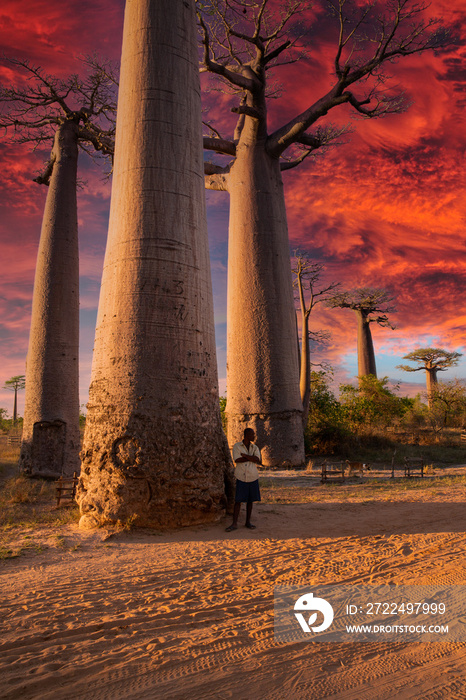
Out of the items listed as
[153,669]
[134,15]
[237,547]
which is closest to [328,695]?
[153,669]

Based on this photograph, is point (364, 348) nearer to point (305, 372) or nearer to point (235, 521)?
point (305, 372)

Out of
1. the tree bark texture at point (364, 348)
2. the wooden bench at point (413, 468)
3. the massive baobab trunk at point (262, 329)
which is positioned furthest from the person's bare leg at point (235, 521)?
the tree bark texture at point (364, 348)

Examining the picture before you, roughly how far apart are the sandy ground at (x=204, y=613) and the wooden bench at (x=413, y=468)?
15.1 ft

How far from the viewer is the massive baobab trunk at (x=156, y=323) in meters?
4.31

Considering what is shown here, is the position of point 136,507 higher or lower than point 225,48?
lower

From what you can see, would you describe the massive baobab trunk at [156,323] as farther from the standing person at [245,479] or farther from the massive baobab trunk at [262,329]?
the massive baobab trunk at [262,329]

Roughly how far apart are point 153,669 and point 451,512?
4.36 meters

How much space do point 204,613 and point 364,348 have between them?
81.6 feet

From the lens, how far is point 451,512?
17.2 feet

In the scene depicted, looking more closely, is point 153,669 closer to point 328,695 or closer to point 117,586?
point 328,695

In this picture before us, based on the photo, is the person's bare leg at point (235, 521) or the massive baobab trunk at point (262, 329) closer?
the person's bare leg at point (235, 521)

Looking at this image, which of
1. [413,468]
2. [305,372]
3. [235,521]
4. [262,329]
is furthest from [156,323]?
[305,372]

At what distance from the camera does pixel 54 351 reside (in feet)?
31.0

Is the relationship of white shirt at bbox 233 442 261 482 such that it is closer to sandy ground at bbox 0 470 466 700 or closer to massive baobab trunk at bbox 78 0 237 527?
massive baobab trunk at bbox 78 0 237 527
